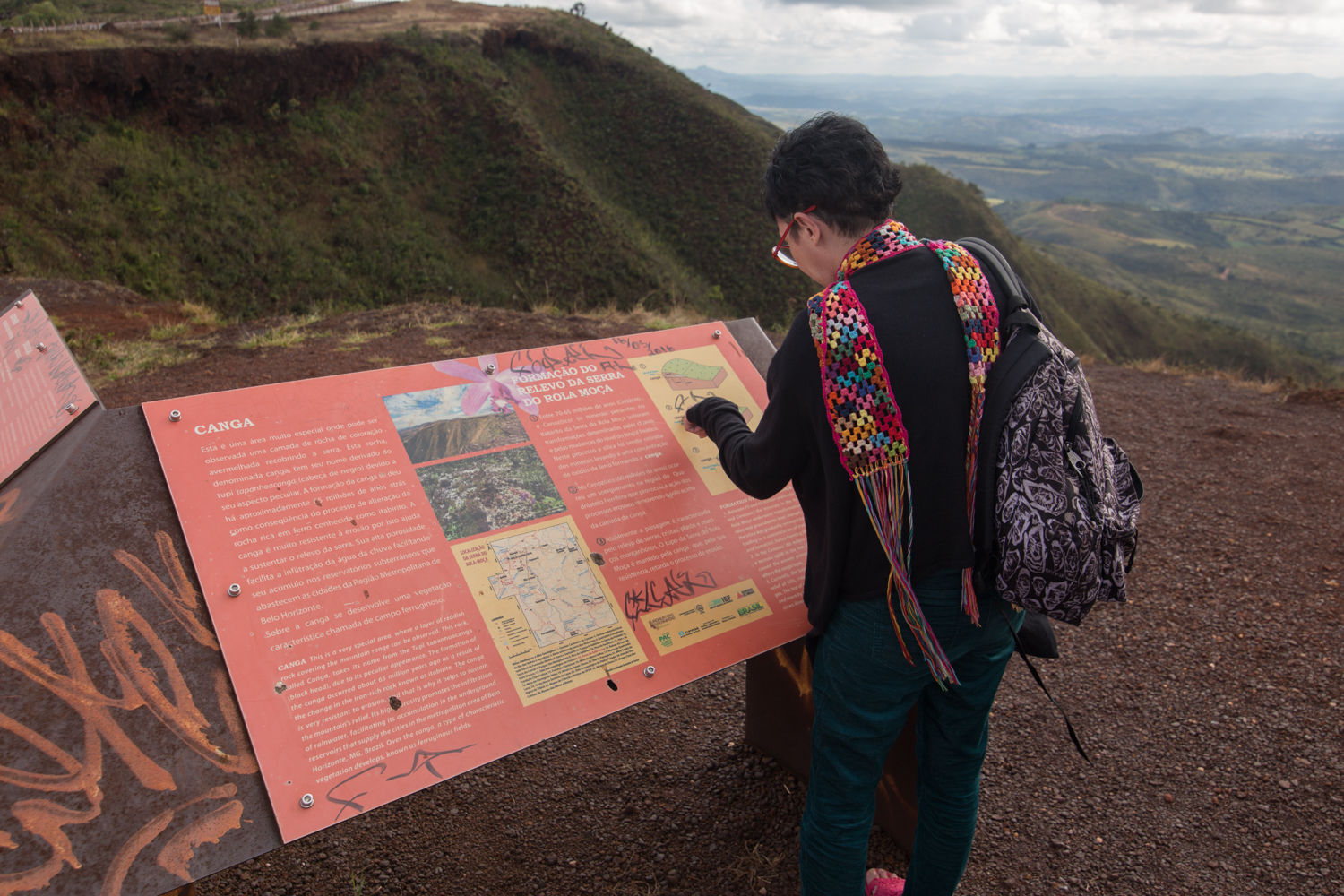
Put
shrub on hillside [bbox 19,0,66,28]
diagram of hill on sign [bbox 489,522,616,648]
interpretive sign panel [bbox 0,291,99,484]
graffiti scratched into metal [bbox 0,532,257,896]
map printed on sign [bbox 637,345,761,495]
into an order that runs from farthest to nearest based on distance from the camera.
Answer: shrub on hillside [bbox 19,0,66,28]
map printed on sign [bbox 637,345,761,495]
diagram of hill on sign [bbox 489,522,616,648]
interpretive sign panel [bbox 0,291,99,484]
graffiti scratched into metal [bbox 0,532,257,896]

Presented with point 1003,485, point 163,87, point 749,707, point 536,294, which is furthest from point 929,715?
point 163,87

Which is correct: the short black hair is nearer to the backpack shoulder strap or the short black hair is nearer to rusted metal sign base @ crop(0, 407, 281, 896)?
the backpack shoulder strap

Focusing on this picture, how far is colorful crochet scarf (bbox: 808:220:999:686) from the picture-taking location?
4.24ft

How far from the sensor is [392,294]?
1886 centimetres

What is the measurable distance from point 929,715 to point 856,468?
0.72 metres

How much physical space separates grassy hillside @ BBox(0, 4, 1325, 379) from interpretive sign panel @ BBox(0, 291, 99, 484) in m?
10.4

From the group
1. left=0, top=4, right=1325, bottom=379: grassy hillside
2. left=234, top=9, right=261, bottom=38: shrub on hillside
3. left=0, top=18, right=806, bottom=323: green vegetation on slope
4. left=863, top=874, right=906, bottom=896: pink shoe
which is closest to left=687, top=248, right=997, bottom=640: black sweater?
left=863, top=874, right=906, bottom=896: pink shoe

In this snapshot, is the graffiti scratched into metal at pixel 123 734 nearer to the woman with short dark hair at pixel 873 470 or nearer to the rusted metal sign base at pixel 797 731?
the woman with short dark hair at pixel 873 470

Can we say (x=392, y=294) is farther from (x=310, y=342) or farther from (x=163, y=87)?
(x=310, y=342)

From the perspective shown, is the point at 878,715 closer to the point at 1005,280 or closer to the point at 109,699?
the point at 1005,280

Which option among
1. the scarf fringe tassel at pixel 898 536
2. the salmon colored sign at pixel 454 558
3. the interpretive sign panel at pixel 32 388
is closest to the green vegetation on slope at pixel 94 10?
the interpretive sign panel at pixel 32 388

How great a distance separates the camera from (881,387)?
1295 millimetres

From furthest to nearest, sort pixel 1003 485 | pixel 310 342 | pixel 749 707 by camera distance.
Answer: pixel 310 342
pixel 749 707
pixel 1003 485

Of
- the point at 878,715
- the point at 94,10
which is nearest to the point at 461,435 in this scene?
the point at 878,715
